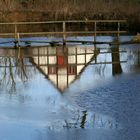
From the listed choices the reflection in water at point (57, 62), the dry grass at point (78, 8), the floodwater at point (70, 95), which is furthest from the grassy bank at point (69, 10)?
the floodwater at point (70, 95)

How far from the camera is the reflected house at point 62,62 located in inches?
627

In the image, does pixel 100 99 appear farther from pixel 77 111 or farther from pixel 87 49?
pixel 87 49

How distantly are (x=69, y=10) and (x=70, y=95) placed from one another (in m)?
28.3

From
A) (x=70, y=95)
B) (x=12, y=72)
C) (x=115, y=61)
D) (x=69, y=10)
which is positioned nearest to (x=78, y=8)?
(x=69, y=10)

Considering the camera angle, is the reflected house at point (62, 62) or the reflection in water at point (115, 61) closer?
the reflected house at point (62, 62)

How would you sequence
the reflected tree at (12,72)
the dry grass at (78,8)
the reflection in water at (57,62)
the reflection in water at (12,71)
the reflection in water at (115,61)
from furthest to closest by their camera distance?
the dry grass at (78,8) → the reflection in water at (115,61) → the reflection in water at (57,62) → the reflection in water at (12,71) → the reflected tree at (12,72)

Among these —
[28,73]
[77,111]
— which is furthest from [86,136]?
[28,73]

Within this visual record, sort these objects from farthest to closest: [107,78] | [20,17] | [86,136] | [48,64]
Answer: [20,17], [48,64], [107,78], [86,136]

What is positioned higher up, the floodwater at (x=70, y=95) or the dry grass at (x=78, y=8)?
the dry grass at (x=78, y=8)

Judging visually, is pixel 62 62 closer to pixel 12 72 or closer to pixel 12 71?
pixel 12 71

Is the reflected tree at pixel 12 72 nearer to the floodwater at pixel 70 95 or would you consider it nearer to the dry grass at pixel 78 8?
the floodwater at pixel 70 95

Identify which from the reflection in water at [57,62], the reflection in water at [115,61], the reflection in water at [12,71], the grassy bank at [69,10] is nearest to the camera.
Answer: the reflection in water at [12,71]

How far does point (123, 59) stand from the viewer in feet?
66.7

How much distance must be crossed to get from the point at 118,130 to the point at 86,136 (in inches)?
29.8
